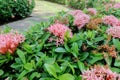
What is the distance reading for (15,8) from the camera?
10.8m

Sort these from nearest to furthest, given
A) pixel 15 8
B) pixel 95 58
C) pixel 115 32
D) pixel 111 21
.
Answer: pixel 95 58
pixel 115 32
pixel 111 21
pixel 15 8

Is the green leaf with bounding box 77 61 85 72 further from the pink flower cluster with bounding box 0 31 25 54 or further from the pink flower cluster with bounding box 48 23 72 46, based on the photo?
the pink flower cluster with bounding box 0 31 25 54

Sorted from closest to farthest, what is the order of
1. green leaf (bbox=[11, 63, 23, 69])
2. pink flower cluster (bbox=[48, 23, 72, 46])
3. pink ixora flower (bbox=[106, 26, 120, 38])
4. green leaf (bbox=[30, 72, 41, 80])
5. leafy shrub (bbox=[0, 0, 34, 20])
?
green leaf (bbox=[30, 72, 41, 80]) → green leaf (bbox=[11, 63, 23, 69]) → pink flower cluster (bbox=[48, 23, 72, 46]) → pink ixora flower (bbox=[106, 26, 120, 38]) → leafy shrub (bbox=[0, 0, 34, 20])

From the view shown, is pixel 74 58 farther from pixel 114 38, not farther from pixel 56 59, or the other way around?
pixel 114 38

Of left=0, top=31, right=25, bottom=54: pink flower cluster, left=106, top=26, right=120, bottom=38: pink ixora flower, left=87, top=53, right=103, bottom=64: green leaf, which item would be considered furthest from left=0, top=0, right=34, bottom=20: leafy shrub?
left=87, top=53, right=103, bottom=64: green leaf

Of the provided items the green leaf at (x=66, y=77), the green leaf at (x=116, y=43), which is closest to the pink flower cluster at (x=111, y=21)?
the green leaf at (x=116, y=43)

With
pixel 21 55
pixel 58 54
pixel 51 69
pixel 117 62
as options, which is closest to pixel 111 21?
pixel 117 62

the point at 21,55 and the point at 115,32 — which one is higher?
the point at 115,32

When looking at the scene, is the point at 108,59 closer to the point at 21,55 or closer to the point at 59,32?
the point at 59,32

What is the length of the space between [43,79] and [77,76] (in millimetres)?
303

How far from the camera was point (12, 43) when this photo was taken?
2.68m

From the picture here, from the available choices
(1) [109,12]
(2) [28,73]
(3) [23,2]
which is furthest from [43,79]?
(3) [23,2]

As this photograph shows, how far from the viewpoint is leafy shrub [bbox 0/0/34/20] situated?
32.9 ft

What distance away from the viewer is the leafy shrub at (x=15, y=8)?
10.0 metres
